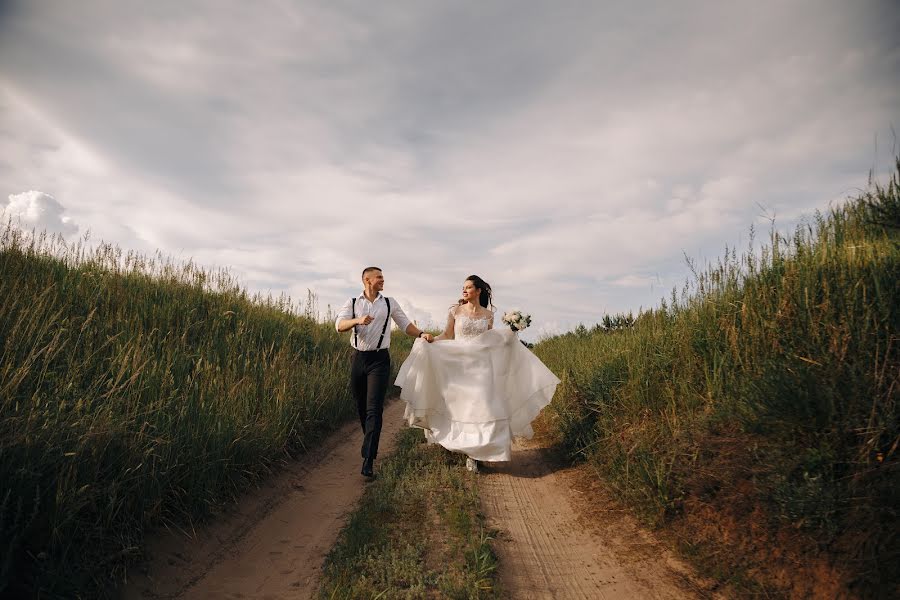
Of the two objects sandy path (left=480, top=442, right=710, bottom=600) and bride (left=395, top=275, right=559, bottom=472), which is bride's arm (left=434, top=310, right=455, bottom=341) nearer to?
bride (left=395, top=275, right=559, bottom=472)

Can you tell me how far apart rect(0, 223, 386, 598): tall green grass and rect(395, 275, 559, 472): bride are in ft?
6.73

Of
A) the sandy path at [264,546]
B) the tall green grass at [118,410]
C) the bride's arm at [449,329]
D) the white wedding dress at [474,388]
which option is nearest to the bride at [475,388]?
the white wedding dress at [474,388]

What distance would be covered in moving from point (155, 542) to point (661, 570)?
14.5 feet

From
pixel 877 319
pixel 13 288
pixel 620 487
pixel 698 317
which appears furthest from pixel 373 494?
pixel 13 288

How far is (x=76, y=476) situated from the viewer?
12.7 feet

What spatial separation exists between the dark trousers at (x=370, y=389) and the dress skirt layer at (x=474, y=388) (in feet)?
1.64

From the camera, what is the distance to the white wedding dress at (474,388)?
709 centimetres

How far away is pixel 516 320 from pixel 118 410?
5235mm

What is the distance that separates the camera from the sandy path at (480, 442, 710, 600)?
397 cm

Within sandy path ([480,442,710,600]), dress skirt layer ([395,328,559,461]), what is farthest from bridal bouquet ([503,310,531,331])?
sandy path ([480,442,710,600])

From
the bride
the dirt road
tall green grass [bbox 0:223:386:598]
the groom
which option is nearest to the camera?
tall green grass [bbox 0:223:386:598]

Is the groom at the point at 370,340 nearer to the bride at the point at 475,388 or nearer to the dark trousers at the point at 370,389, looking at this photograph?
the dark trousers at the point at 370,389

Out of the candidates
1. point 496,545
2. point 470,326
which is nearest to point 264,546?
point 496,545

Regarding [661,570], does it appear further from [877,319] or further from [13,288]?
[13,288]
